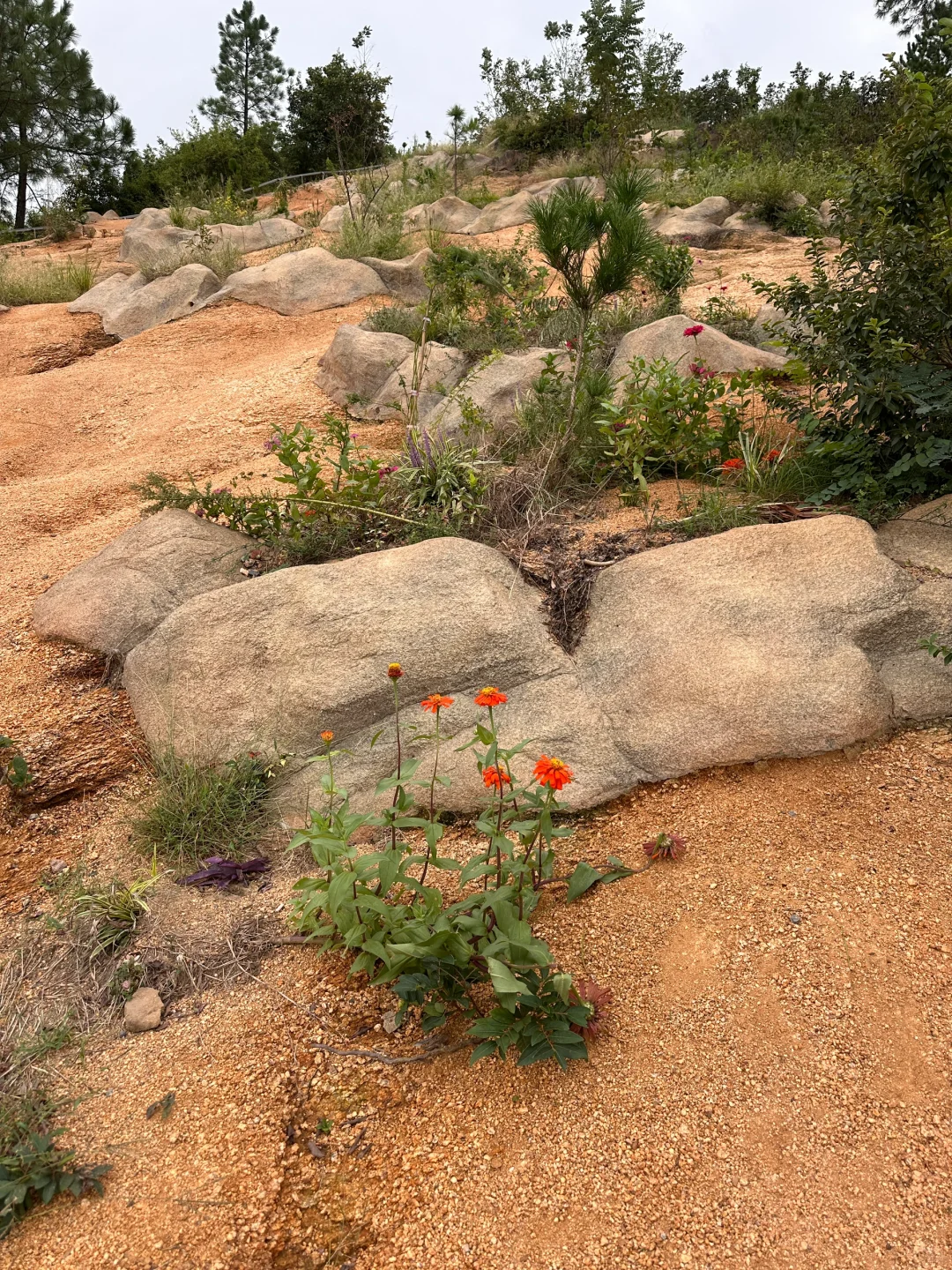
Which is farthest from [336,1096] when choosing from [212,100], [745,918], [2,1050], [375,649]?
[212,100]

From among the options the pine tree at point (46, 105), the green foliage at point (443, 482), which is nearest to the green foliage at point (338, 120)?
the pine tree at point (46, 105)

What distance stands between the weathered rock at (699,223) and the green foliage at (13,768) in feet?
30.0

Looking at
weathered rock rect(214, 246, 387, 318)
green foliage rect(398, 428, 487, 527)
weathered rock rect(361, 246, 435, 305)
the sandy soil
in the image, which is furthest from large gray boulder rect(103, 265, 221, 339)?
the sandy soil

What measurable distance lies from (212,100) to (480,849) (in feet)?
102

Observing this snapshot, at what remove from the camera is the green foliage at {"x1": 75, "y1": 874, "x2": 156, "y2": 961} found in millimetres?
2166

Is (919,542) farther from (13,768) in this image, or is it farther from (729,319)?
(729,319)

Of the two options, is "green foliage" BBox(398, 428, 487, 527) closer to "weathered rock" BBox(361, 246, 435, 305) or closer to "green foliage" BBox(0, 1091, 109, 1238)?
"green foliage" BBox(0, 1091, 109, 1238)

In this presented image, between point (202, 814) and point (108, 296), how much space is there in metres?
8.58

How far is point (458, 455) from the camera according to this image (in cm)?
379

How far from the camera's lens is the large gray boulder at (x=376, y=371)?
584 centimetres

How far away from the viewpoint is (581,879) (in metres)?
2.06

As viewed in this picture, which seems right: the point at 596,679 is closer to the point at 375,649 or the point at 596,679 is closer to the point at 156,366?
the point at 375,649

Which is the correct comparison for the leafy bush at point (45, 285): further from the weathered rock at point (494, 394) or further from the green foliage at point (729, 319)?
the green foliage at point (729, 319)

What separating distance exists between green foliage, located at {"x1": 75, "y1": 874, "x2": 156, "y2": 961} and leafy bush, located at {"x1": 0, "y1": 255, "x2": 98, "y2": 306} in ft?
31.3
